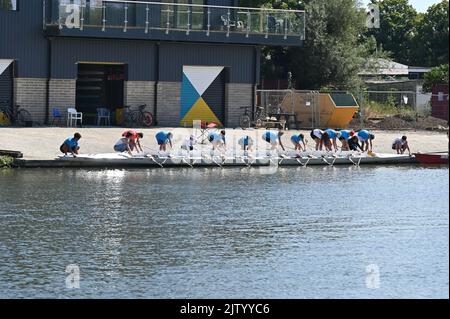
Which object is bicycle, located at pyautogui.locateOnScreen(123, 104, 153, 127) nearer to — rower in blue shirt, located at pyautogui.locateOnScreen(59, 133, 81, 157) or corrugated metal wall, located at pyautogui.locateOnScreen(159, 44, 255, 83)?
corrugated metal wall, located at pyautogui.locateOnScreen(159, 44, 255, 83)

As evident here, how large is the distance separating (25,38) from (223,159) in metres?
11.7

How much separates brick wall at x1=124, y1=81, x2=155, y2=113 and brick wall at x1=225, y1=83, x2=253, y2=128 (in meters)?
4.06

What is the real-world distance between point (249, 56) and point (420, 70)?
3730 centimetres

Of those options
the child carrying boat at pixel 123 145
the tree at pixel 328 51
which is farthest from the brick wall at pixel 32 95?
the tree at pixel 328 51

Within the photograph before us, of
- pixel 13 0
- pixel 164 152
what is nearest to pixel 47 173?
pixel 164 152

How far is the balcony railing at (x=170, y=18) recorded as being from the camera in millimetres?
53406

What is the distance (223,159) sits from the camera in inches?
1909

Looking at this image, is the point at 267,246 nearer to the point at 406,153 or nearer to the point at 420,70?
the point at 406,153

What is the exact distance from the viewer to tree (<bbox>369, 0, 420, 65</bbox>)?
103188mm

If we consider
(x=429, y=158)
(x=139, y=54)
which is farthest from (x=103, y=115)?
(x=429, y=158)

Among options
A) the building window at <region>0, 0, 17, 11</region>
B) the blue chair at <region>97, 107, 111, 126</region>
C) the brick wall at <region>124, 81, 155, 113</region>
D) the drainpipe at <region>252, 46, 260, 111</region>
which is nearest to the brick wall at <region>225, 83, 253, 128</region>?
the drainpipe at <region>252, 46, 260, 111</region>

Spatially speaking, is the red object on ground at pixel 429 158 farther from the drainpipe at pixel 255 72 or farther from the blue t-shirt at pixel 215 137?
the drainpipe at pixel 255 72

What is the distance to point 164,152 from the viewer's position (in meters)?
47.5

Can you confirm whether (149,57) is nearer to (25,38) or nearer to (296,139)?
(25,38)
